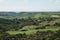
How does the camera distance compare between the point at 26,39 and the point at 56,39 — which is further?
the point at 26,39

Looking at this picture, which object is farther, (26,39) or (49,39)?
(26,39)

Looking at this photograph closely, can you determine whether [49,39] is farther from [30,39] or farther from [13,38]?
[13,38]

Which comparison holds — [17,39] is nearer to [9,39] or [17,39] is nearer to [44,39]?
[9,39]

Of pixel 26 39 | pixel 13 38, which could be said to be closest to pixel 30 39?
pixel 26 39

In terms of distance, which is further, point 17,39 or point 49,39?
point 17,39

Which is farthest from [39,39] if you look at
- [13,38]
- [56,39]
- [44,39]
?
[13,38]

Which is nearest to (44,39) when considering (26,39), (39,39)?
(39,39)

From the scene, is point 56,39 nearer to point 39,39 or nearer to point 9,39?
point 39,39
